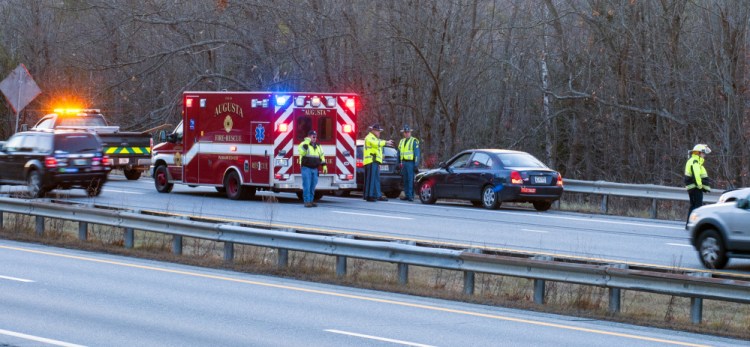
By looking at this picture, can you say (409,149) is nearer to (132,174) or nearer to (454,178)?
(454,178)

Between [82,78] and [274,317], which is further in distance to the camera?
[82,78]

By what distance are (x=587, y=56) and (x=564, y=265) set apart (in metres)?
27.6

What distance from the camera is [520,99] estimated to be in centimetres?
4603

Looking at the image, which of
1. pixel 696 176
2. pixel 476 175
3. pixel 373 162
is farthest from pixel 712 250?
pixel 373 162

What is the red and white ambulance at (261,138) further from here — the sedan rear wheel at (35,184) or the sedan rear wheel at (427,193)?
the sedan rear wheel at (35,184)

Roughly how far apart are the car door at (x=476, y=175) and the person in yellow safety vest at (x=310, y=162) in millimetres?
3492

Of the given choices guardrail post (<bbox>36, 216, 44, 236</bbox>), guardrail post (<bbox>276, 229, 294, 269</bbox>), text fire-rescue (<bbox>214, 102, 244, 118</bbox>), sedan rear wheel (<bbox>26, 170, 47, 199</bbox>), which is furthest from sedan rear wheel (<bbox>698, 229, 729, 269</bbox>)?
sedan rear wheel (<bbox>26, 170, 47, 199</bbox>)

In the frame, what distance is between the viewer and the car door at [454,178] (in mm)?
27844

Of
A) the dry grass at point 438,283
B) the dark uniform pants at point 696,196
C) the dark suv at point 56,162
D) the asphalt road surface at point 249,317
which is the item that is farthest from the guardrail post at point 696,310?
the dark suv at point 56,162

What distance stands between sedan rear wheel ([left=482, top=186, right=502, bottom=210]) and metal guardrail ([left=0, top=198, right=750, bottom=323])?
32.3 ft

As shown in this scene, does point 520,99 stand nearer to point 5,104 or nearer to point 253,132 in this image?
point 253,132

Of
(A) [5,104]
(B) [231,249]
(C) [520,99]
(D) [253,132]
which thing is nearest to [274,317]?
(B) [231,249]

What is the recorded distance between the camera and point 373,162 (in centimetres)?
2819

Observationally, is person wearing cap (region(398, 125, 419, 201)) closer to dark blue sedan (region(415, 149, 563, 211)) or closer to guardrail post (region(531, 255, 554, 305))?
dark blue sedan (region(415, 149, 563, 211))
